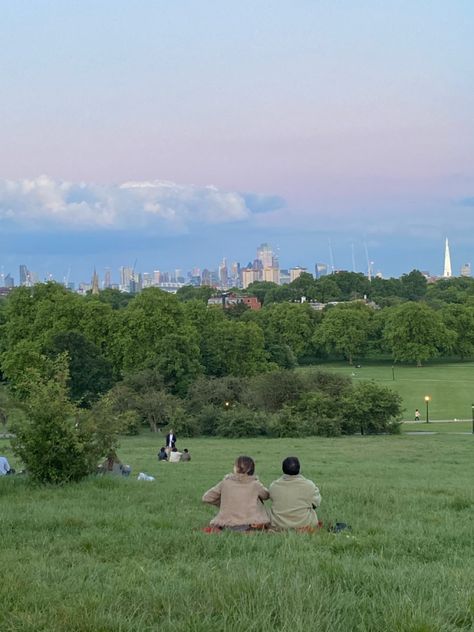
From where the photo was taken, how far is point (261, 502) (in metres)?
8.63

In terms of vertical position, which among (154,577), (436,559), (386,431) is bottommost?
(386,431)

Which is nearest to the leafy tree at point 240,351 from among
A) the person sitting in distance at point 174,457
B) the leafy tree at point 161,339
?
the leafy tree at point 161,339

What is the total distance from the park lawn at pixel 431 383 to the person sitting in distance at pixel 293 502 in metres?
42.1

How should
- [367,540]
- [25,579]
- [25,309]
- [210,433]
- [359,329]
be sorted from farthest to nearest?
[359,329]
[25,309]
[210,433]
[367,540]
[25,579]

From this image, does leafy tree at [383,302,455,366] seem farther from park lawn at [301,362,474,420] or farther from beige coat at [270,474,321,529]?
beige coat at [270,474,321,529]

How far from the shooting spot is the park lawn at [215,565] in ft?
14.2

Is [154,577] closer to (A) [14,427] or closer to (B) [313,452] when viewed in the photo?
(A) [14,427]

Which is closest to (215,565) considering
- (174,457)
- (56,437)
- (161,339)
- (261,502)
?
(261,502)

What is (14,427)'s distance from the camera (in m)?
11.9

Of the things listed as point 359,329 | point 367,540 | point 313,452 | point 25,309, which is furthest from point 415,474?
point 359,329

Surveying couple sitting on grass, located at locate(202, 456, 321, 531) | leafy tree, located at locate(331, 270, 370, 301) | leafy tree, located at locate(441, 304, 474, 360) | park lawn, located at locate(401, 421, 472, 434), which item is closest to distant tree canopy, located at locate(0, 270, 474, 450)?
leafy tree, located at locate(441, 304, 474, 360)

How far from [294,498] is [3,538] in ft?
11.2

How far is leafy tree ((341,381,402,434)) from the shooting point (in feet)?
143

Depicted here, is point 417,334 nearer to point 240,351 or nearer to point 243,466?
point 240,351
